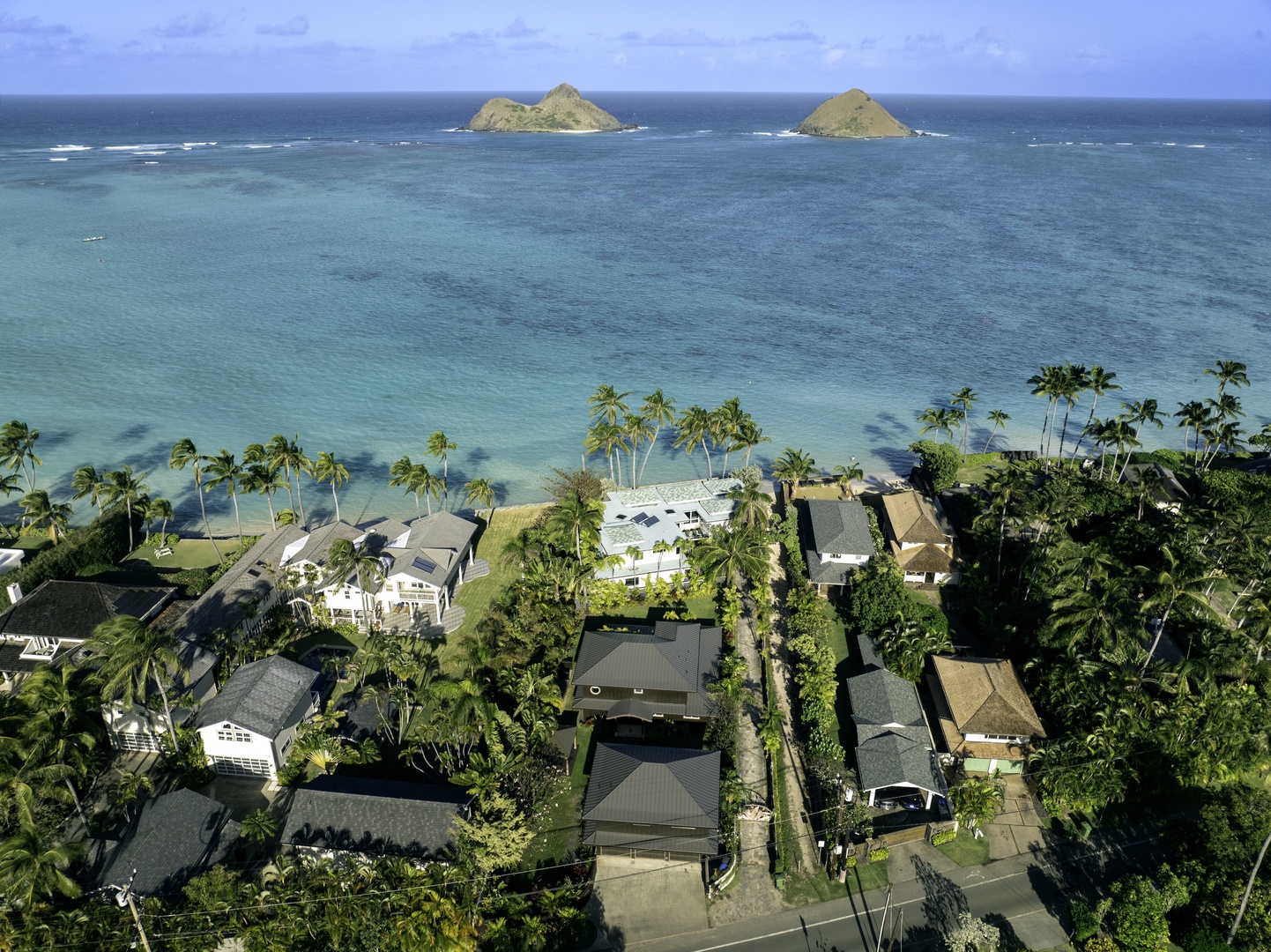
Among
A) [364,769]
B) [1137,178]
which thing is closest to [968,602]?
[364,769]

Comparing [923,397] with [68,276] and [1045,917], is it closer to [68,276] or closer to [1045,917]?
[1045,917]

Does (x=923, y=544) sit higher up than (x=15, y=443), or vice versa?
(x=15, y=443)

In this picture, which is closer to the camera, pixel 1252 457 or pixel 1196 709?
pixel 1196 709

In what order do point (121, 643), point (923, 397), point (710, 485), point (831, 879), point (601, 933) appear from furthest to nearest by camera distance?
point (923, 397) < point (710, 485) < point (121, 643) < point (831, 879) < point (601, 933)

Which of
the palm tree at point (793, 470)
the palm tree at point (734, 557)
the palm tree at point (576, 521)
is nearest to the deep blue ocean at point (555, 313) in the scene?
the palm tree at point (793, 470)

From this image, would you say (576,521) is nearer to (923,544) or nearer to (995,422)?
(923,544)

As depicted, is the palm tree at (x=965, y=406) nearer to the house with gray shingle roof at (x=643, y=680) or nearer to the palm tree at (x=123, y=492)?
the house with gray shingle roof at (x=643, y=680)

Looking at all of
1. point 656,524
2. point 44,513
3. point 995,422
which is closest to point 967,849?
point 656,524
